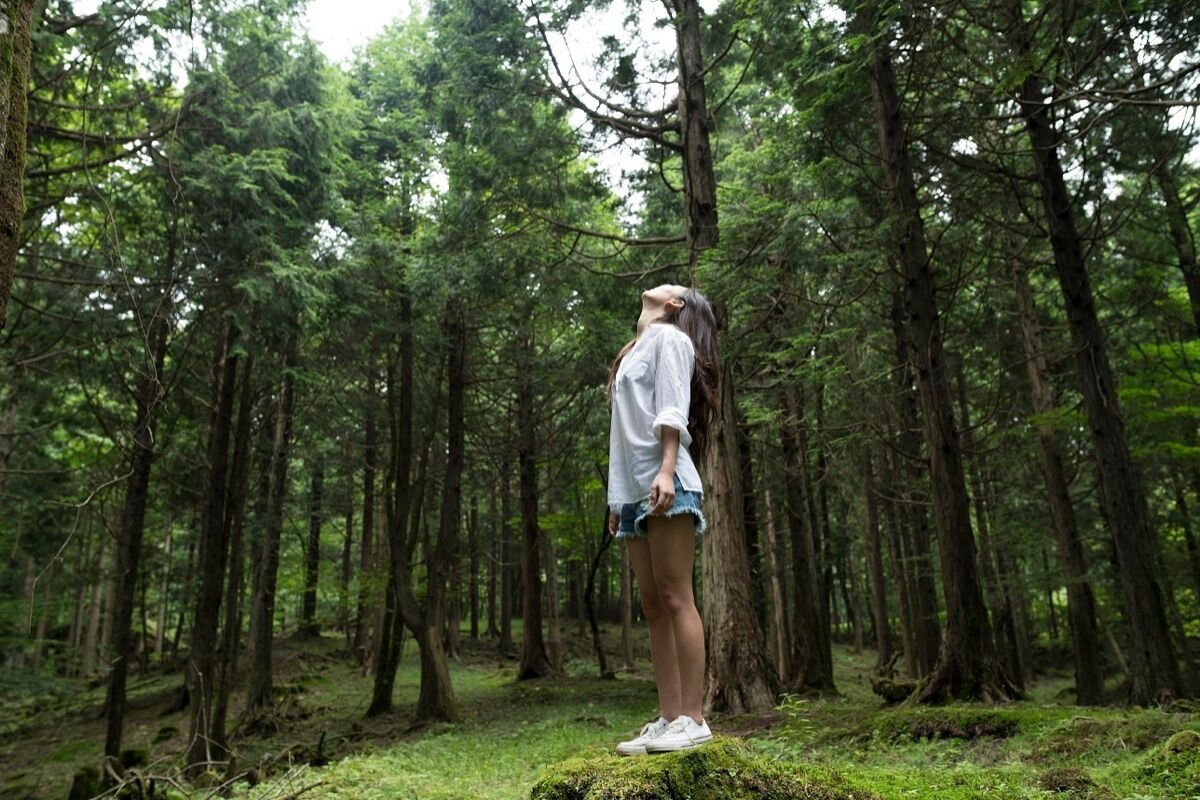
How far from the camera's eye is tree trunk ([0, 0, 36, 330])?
2.87 metres

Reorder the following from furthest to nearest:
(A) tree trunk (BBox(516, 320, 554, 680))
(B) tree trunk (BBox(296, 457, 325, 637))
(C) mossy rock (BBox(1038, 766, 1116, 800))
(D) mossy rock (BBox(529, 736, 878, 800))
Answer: (B) tree trunk (BBox(296, 457, 325, 637)) < (A) tree trunk (BBox(516, 320, 554, 680)) < (C) mossy rock (BBox(1038, 766, 1116, 800)) < (D) mossy rock (BBox(529, 736, 878, 800))

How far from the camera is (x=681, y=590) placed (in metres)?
3.21

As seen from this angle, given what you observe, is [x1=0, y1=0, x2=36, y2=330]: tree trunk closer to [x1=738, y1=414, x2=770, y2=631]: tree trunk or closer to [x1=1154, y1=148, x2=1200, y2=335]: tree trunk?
[x1=738, y1=414, x2=770, y2=631]: tree trunk

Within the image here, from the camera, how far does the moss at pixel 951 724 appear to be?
5.55m

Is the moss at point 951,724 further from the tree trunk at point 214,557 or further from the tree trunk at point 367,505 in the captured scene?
the tree trunk at point 367,505

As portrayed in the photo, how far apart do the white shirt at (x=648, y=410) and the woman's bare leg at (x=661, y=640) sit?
30 centimetres

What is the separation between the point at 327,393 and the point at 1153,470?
17725mm

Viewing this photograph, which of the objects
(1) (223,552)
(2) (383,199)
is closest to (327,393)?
(2) (383,199)

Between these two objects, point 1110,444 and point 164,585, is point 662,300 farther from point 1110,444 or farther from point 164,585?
point 164,585

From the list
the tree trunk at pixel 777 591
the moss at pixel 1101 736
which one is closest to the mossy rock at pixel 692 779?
the moss at pixel 1101 736

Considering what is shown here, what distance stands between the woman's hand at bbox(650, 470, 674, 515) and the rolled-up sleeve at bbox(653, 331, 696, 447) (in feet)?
0.67

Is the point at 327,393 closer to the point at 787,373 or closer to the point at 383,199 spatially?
the point at 383,199

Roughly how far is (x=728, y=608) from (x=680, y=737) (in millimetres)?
6455

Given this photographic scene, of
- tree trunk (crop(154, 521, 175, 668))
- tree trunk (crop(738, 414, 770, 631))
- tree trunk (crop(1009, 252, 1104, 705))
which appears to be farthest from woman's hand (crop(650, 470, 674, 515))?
tree trunk (crop(154, 521, 175, 668))
